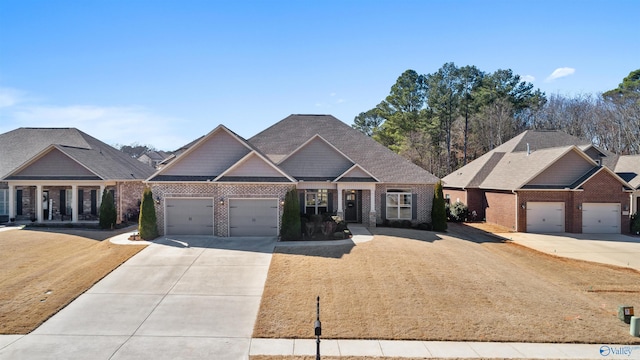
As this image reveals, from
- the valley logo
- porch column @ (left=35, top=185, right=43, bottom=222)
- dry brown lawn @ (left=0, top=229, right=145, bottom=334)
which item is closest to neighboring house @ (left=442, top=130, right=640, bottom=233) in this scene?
the valley logo

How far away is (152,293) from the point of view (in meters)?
12.2

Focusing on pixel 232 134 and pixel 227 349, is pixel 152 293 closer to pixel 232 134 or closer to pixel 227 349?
pixel 227 349

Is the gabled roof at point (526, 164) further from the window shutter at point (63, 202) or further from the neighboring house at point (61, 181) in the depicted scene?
the window shutter at point (63, 202)

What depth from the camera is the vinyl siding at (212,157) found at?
65.0ft

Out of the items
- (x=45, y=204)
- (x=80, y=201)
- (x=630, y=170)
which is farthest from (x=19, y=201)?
(x=630, y=170)

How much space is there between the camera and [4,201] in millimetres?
25625

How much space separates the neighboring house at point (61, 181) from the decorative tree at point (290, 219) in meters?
13.0

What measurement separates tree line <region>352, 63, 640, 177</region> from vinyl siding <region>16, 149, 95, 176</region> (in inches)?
1412

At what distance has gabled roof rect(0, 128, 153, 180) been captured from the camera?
25.0m

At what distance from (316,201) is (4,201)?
20.9m

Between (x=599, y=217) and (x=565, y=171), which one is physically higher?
(x=565, y=171)

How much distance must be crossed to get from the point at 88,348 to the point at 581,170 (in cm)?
2787

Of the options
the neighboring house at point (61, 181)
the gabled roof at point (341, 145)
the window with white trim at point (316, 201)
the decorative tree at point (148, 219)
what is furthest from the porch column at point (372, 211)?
the neighboring house at point (61, 181)

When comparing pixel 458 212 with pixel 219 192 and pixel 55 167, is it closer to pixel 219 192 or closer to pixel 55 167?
pixel 219 192
